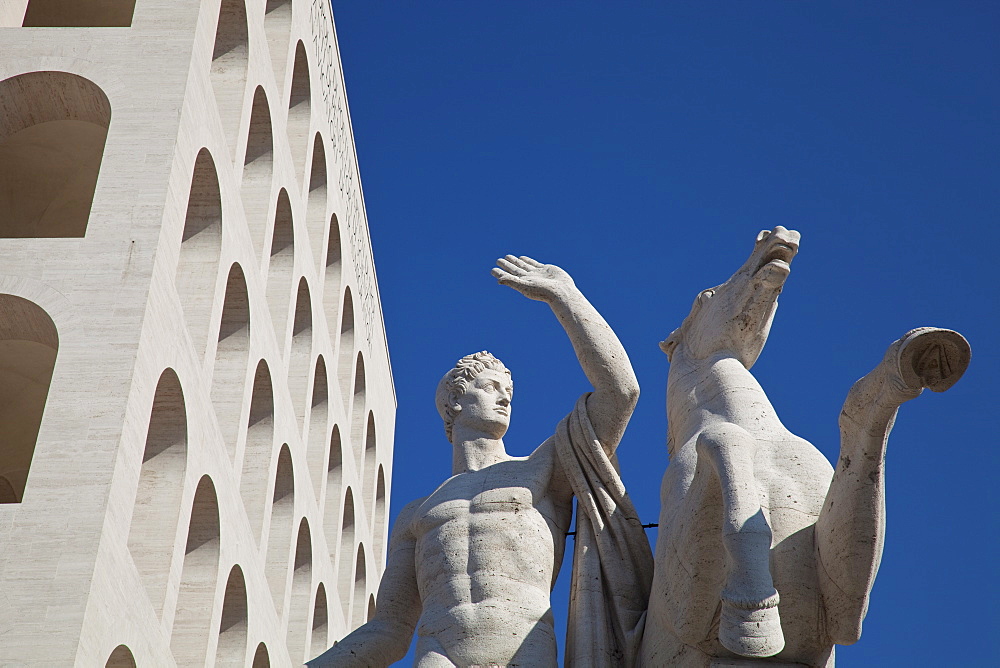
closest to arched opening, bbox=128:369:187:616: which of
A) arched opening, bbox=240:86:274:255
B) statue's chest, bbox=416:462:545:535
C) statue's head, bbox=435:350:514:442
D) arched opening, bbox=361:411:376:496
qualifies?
arched opening, bbox=240:86:274:255

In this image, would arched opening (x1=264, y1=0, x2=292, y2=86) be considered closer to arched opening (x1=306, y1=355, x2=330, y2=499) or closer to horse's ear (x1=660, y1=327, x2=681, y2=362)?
arched opening (x1=306, y1=355, x2=330, y2=499)

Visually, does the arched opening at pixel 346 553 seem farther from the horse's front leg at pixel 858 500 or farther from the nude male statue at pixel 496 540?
the horse's front leg at pixel 858 500

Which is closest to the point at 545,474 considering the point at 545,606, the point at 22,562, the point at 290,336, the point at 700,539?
the point at 545,606

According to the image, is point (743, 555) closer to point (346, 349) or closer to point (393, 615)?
point (393, 615)

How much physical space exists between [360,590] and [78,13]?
17.0 metres

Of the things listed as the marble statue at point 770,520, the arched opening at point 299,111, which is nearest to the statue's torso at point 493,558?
the marble statue at point 770,520

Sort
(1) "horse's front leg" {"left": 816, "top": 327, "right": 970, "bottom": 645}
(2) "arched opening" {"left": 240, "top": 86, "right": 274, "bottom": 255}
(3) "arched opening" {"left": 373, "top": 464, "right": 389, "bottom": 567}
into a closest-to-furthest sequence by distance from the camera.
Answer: (1) "horse's front leg" {"left": 816, "top": 327, "right": 970, "bottom": 645} < (2) "arched opening" {"left": 240, "top": 86, "right": 274, "bottom": 255} < (3) "arched opening" {"left": 373, "top": 464, "right": 389, "bottom": 567}

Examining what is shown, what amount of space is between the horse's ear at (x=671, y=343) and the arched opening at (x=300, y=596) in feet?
61.3

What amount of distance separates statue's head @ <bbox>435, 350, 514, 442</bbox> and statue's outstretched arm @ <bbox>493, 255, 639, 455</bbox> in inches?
39.8

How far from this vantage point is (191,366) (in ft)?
62.7

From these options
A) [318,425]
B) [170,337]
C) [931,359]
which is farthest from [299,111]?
[931,359]

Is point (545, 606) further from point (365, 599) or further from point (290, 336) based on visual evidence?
point (365, 599)

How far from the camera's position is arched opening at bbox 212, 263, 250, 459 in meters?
21.9

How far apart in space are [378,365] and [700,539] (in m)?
31.2
